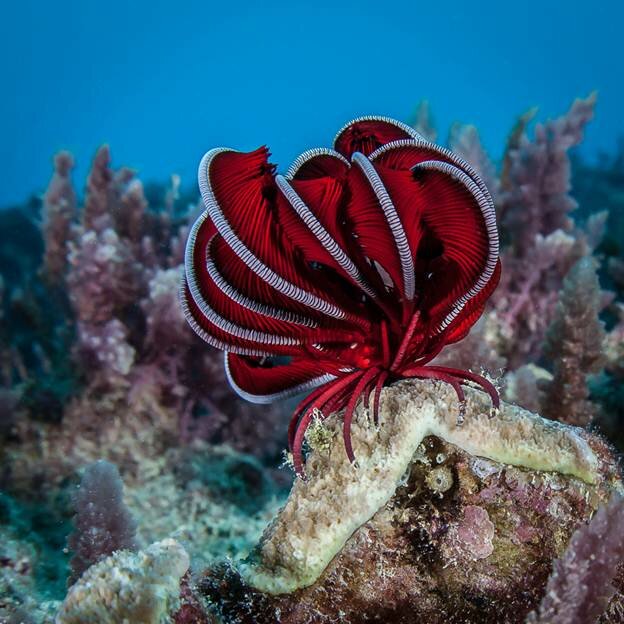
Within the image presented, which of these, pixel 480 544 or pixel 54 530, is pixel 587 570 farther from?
pixel 54 530

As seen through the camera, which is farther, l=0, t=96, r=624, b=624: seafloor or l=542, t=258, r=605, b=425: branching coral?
l=542, t=258, r=605, b=425: branching coral

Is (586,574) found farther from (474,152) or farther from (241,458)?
(474,152)

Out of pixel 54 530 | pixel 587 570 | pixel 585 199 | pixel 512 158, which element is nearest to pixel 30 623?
pixel 54 530

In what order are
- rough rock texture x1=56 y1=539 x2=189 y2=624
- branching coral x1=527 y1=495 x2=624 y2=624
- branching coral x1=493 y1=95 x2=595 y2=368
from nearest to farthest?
1. branching coral x1=527 y1=495 x2=624 y2=624
2. rough rock texture x1=56 y1=539 x2=189 y2=624
3. branching coral x1=493 y1=95 x2=595 y2=368

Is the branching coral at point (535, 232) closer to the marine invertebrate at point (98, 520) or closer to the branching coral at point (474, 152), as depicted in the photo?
the branching coral at point (474, 152)

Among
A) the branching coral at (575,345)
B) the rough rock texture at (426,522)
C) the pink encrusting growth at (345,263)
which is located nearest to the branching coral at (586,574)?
the rough rock texture at (426,522)

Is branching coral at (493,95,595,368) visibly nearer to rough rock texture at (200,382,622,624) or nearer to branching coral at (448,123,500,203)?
branching coral at (448,123,500,203)

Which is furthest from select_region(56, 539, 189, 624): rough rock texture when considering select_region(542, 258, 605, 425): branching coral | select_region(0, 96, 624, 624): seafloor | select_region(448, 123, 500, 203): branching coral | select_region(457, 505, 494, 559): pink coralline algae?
select_region(448, 123, 500, 203): branching coral
